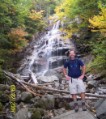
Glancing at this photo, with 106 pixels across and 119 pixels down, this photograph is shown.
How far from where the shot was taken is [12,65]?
20.0 m

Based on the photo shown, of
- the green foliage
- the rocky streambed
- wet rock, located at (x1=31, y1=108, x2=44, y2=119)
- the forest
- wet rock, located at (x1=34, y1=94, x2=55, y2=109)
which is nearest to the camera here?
the rocky streambed

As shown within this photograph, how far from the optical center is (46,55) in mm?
22656

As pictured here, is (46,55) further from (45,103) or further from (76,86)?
(76,86)

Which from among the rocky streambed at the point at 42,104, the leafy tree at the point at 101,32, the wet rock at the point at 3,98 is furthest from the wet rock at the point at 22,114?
the leafy tree at the point at 101,32

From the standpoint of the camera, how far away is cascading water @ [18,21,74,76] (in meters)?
20.8

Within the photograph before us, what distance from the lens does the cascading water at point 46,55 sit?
20.8m

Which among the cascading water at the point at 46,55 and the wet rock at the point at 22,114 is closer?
the wet rock at the point at 22,114

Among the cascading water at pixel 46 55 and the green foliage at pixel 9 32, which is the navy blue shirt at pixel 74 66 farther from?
the cascading water at pixel 46 55

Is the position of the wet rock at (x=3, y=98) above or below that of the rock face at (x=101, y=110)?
below

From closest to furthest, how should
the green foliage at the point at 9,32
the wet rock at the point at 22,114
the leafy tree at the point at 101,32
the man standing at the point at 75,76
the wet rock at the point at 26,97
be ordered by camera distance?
the man standing at the point at 75,76 < the wet rock at the point at 22,114 < the wet rock at the point at 26,97 < the leafy tree at the point at 101,32 < the green foliage at the point at 9,32

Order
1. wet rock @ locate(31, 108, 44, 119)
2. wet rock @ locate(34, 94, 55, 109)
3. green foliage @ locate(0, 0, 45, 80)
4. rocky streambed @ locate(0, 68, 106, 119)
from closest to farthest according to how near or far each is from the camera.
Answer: rocky streambed @ locate(0, 68, 106, 119) → wet rock @ locate(31, 108, 44, 119) → wet rock @ locate(34, 94, 55, 109) → green foliage @ locate(0, 0, 45, 80)

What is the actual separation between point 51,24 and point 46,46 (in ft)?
25.6

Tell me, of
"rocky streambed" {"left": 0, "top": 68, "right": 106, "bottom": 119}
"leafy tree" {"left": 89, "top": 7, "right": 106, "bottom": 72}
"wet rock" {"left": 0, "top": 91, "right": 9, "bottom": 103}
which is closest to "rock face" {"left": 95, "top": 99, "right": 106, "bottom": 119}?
"rocky streambed" {"left": 0, "top": 68, "right": 106, "bottom": 119}

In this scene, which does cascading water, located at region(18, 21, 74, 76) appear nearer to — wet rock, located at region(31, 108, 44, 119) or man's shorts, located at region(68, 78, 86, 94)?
wet rock, located at region(31, 108, 44, 119)
